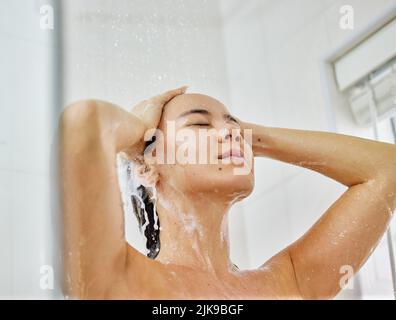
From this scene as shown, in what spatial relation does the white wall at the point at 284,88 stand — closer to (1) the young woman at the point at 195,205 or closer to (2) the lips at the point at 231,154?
(1) the young woman at the point at 195,205

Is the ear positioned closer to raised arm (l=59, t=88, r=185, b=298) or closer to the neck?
the neck

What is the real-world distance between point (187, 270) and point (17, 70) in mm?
564

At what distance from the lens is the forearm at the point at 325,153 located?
1201 mm

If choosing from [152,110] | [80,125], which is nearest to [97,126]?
[80,125]

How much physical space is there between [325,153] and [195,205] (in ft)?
0.90

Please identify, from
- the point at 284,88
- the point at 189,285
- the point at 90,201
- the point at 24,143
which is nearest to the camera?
the point at 90,201

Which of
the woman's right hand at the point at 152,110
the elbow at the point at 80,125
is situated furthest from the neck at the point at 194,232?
the elbow at the point at 80,125

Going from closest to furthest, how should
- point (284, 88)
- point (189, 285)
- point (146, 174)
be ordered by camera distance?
point (189, 285) < point (146, 174) < point (284, 88)

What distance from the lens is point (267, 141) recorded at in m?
1.21

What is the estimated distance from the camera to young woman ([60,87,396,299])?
91 centimetres

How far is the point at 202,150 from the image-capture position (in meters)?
1.06

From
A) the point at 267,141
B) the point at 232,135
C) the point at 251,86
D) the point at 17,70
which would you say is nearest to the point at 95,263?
the point at 232,135

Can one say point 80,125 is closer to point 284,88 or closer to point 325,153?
point 325,153
